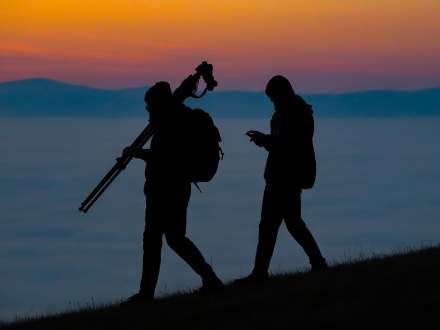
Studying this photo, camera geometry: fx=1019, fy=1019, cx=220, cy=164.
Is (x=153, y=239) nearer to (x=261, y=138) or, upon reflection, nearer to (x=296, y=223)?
(x=261, y=138)

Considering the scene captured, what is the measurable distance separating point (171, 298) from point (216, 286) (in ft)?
1.46

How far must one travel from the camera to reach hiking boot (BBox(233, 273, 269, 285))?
10062mm

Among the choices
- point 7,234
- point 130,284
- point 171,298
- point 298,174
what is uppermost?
point 298,174

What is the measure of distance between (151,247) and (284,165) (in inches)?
63.7

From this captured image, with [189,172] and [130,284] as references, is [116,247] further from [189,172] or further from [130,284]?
[189,172]

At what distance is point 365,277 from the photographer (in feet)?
32.1

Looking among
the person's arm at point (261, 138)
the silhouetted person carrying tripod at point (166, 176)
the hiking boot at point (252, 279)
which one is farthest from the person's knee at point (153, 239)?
the person's arm at point (261, 138)

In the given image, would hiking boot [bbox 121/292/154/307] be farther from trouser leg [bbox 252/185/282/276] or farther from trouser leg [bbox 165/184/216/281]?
trouser leg [bbox 252/185/282/276]

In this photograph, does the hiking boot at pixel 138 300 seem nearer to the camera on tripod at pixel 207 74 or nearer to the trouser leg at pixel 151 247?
the trouser leg at pixel 151 247

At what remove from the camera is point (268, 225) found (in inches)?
400

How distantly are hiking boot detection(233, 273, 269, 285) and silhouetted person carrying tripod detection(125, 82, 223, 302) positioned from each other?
0.84 metres

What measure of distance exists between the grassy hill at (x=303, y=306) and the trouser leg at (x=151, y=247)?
24 cm

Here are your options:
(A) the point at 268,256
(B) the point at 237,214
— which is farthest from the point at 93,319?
(B) the point at 237,214

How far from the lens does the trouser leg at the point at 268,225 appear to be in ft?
33.2
